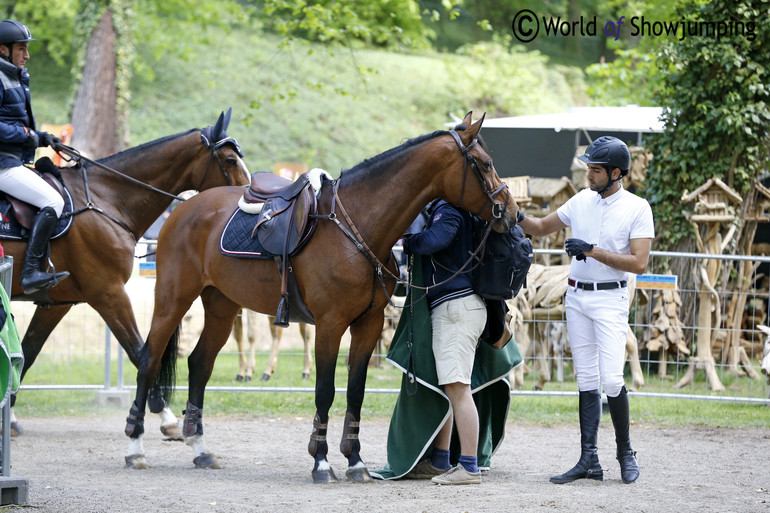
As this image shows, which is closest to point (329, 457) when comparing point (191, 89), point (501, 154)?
point (501, 154)

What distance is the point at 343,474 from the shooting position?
19.6ft

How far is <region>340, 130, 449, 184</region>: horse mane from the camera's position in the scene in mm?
5465

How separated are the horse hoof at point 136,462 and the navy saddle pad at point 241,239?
1635 millimetres

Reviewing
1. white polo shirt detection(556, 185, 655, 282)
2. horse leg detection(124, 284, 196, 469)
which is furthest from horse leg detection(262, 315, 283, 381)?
white polo shirt detection(556, 185, 655, 282)

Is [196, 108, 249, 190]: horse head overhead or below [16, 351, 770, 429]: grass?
overhead

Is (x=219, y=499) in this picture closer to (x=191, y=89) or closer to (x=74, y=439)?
(x=74, y=439)

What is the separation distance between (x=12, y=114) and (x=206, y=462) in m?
2.99

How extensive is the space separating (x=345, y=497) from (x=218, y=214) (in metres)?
2.27

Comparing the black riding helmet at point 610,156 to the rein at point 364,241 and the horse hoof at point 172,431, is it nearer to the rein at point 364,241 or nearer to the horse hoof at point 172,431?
the rein at point 364,241

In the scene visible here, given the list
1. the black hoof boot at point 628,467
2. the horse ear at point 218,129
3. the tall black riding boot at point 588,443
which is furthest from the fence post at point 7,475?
the black hoof boot at point 628,467

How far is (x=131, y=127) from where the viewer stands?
24.2 meters

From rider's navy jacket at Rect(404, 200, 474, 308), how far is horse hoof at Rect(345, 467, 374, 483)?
3.88 ft

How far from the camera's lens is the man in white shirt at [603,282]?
17.9 feet

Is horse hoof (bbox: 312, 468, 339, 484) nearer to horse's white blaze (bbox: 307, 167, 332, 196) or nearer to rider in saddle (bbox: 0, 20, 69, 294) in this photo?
horse's white blaze (bbox: 307, 167, 332, 196)
